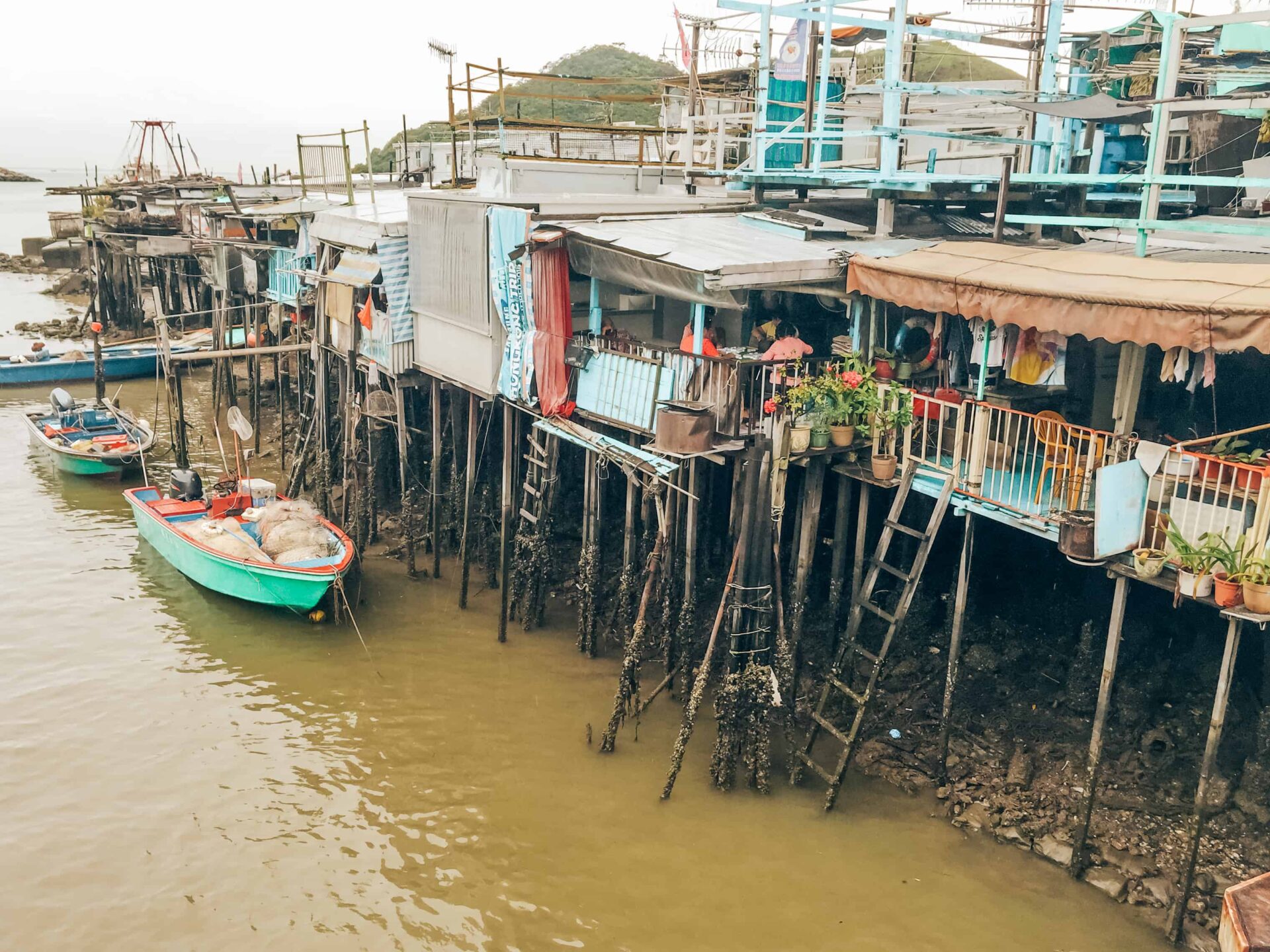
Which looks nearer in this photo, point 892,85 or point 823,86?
point 892,85

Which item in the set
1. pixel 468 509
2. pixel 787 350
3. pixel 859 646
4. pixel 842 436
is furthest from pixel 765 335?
pixel 468 509

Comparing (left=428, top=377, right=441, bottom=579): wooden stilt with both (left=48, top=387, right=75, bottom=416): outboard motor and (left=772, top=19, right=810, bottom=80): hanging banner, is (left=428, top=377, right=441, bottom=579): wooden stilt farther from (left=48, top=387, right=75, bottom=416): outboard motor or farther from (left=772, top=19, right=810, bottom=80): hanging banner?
(left=48, top=387, right=75, bottom=416): outboard motor

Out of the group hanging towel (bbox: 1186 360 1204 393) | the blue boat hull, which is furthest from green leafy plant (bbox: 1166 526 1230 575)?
the blue boat hull

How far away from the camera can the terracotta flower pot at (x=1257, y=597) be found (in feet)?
25.1

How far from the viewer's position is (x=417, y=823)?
35.9 ft

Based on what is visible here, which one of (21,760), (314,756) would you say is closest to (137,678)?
(21,760)

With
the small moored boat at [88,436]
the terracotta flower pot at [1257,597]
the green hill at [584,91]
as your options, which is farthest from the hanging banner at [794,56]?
the green hill at [584,91]

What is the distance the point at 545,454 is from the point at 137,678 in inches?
252

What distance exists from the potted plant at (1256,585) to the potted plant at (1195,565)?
10.1 inches

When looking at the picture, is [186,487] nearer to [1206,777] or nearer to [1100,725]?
[1100,725]

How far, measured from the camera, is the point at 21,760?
1227cm

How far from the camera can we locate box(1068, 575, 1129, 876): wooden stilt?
8.87m

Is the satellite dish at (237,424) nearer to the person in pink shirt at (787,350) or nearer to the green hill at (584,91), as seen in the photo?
the person in pink shirt at (787,350)

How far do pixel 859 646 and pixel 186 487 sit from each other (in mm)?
12577
